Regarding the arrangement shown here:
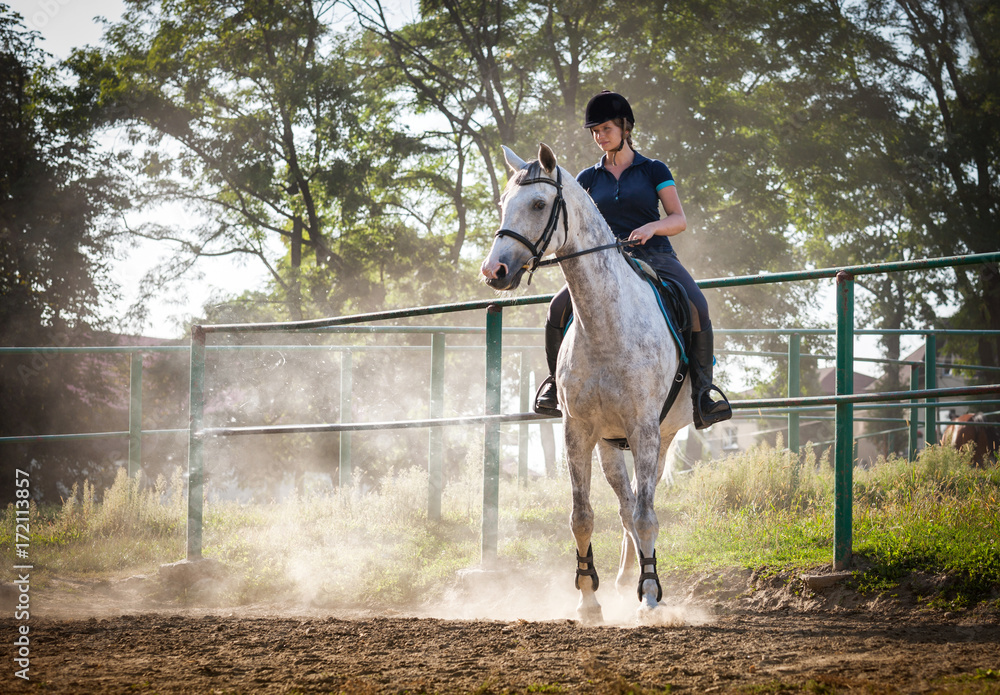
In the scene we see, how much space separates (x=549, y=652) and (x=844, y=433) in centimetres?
235

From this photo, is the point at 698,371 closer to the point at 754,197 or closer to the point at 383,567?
the point at 383,567

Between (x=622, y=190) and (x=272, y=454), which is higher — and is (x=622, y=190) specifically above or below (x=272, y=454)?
above

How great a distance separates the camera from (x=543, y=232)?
367cm

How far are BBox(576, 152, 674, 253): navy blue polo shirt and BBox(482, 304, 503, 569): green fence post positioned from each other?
1142 millimetres

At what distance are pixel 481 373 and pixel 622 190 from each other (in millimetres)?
10572

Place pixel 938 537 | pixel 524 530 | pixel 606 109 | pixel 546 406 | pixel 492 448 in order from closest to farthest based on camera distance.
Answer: pixel 606 109 < pixel 546 406 < pixel 938 537 < pixel 492 448 < pixel 524 530

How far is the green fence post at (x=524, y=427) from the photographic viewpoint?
9164mm

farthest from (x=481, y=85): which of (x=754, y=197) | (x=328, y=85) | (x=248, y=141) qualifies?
(x=754, y=197)

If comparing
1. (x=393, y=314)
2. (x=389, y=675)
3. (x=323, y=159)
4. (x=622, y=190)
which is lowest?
(x=389, y=675)

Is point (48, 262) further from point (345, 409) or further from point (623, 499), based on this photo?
point (623, 499)

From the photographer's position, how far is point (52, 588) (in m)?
6.08

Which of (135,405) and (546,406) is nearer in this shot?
(546,406)

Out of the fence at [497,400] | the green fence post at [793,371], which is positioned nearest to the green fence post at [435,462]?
the fence at [497,400]
